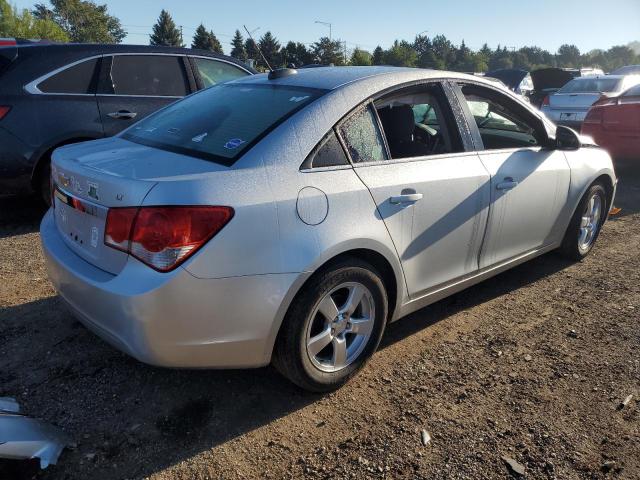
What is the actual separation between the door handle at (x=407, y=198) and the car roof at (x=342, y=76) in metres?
0.65

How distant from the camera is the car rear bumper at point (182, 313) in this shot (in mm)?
2088

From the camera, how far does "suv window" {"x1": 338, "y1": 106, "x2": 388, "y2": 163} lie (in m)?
2.63

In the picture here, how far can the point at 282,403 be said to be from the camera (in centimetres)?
263

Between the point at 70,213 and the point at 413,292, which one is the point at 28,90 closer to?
the point at 70,213

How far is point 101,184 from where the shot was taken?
2273 mm

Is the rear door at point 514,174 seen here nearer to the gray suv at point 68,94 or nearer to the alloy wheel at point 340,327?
the alloy wheel at point 340,327

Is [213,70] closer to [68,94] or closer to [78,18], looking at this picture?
[68,94]

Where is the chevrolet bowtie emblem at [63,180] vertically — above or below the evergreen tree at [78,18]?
below

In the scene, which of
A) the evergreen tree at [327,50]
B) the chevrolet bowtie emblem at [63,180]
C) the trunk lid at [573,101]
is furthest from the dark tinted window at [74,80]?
the evergreen tree at [327,50]

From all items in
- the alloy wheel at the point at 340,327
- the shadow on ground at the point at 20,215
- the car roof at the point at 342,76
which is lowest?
the shadow on ground at the point at 20,215

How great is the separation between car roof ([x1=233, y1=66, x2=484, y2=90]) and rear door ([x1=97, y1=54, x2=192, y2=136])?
2.43 metres

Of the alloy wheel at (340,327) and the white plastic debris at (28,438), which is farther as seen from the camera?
the alloy wheel at (340,327)

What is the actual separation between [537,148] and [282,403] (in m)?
2.53

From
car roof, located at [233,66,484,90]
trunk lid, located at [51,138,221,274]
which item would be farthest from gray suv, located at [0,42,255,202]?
car roof, located at [233,66,484,90]
